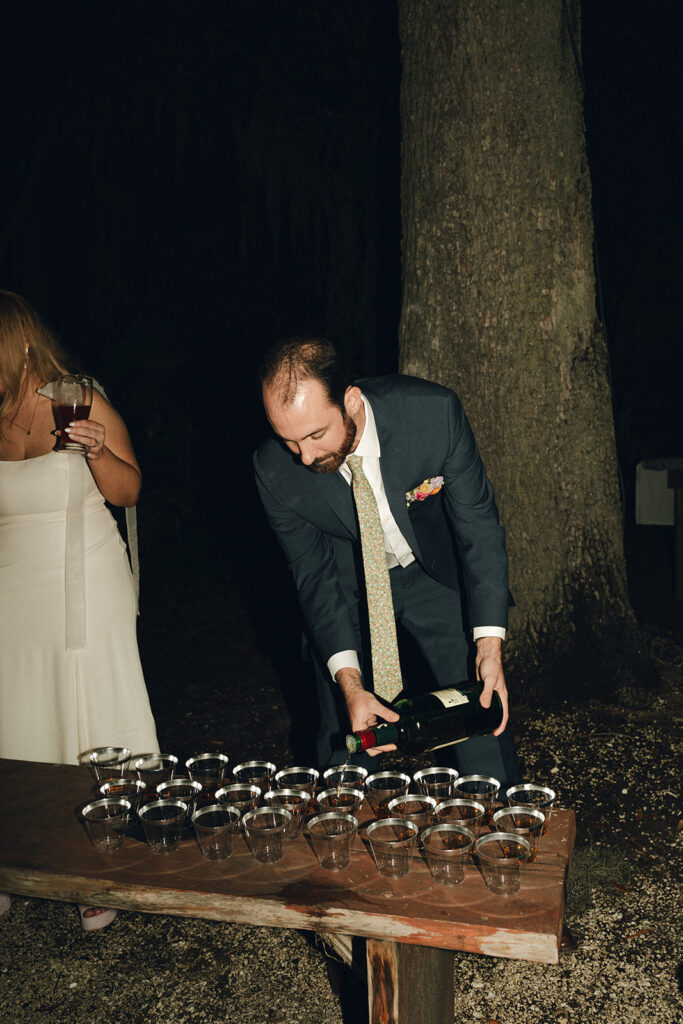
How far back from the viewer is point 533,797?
2225 millimetres

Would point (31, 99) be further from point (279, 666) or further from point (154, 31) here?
point (279, 666)

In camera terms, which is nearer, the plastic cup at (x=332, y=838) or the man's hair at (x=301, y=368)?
the plastic cup at (x=332, y=838)

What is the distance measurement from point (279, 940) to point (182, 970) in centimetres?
35

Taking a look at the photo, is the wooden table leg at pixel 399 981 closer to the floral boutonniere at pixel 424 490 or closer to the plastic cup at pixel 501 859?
the plastic cup at pixel 501 859

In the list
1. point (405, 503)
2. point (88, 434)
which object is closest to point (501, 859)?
point (405, 503)

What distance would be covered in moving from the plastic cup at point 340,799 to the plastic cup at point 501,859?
1.15ft

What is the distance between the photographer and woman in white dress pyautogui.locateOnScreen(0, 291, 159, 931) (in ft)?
10.3

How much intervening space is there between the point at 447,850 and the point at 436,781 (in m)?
0.37

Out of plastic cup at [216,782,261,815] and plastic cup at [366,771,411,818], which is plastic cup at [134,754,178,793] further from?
plastic cup at [366,771,411,818]

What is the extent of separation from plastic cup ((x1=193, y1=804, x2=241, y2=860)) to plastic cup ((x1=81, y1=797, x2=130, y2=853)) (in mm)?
231

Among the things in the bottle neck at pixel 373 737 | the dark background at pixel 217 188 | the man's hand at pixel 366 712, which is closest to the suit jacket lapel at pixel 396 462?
the man's hand at pixel 366 712

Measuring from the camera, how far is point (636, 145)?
41.2ft

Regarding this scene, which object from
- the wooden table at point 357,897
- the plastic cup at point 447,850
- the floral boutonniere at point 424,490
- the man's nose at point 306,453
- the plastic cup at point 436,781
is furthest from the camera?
the floral boutonniere at point 424,490

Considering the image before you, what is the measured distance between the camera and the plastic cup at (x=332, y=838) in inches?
80.6
